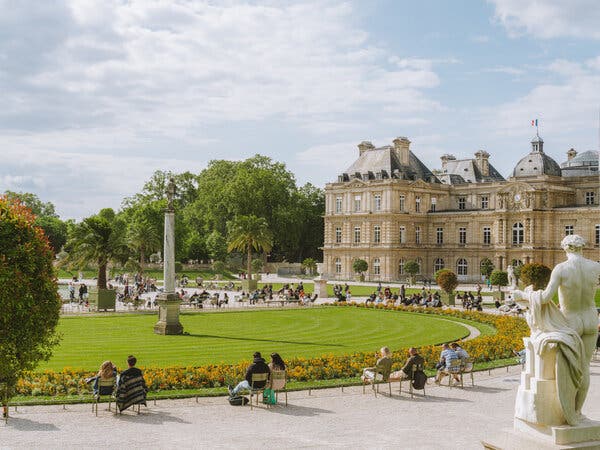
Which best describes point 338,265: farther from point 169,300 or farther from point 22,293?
point 22,293

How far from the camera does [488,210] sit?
74688mm

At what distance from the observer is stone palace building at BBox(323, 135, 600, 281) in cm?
6931

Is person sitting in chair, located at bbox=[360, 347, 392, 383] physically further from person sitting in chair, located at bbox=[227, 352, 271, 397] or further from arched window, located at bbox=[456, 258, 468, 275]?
arched window, located at bbox=[456, 258, 468, 275]

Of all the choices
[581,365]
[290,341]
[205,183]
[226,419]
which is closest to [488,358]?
[290,341]

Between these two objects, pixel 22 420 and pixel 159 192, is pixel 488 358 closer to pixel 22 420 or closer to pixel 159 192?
pixel 22 420

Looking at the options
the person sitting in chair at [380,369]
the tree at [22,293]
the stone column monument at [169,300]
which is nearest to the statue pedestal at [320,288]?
the stone column monument at [169,300]

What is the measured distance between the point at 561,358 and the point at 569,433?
3.23ft

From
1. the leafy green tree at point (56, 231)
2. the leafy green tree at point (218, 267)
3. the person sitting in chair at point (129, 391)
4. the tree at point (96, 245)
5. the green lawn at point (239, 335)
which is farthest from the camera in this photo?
→ the leafy green tree at point (56, 231)

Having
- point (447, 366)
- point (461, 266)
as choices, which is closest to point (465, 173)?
point (461, 266)

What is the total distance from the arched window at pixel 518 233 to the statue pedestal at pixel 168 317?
162 ft

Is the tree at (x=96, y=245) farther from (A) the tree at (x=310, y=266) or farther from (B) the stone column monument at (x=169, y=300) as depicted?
(A) the tree at (x=310, y=266)

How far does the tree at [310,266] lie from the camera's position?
88725 mm

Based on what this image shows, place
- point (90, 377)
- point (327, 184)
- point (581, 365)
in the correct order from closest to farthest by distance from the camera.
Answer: point (581, 365), point (90, 377), point (327, 184)

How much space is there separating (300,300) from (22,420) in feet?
104
